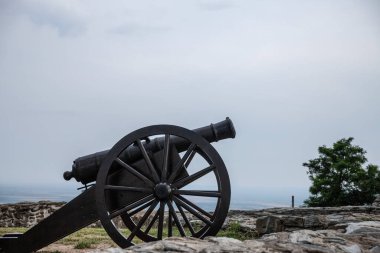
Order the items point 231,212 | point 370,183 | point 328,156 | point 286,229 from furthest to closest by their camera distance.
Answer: point 328,156
point 370,183
point 231,212
point 286,229

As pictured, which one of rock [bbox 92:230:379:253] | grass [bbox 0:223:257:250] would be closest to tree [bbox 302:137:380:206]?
grass [bbox 0:223:257:250]

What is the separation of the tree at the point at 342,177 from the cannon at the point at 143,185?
1311 centimetres

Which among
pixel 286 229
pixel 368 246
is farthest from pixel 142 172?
pixel 286 229

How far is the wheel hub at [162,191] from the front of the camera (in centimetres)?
509

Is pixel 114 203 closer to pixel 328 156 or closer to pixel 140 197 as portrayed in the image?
pixel 140 197

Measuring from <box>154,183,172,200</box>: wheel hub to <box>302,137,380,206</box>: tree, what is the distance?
1368cm

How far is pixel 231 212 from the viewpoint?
13.6 m

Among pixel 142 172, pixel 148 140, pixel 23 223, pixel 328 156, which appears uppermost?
pixel 328 156

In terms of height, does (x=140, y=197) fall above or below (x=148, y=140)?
below

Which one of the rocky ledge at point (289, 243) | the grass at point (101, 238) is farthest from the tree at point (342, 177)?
the rocky ledge at point (289, 243)

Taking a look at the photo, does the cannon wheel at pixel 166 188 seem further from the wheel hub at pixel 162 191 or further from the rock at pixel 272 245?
the rock at pixel 272 245

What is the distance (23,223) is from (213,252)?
11997mm

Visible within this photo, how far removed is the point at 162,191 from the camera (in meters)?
5.10

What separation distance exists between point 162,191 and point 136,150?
0.71m
